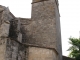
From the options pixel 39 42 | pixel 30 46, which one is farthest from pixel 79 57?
pixel 30 46

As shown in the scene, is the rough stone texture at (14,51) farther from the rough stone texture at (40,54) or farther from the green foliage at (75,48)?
the green foliage at (75,48)

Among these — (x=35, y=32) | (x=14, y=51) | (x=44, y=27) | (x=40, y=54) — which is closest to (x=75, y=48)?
(x=44, y=27)

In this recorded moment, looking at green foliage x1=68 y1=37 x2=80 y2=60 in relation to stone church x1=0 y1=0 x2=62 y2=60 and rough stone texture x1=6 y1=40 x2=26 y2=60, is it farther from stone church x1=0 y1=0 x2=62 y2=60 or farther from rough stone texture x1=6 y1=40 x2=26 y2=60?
rough stone texture x1=6 y1=40 x2=26 y2=60

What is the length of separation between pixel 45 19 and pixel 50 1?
2.14 metres

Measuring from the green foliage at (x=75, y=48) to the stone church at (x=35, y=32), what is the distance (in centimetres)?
165

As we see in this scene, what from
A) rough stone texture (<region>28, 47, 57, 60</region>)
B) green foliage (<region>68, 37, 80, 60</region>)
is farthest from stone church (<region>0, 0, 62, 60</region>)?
green foliage (<region>68, 37, 80, 60</region>)

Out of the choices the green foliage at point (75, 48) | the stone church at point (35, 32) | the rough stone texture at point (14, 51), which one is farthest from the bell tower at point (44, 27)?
the rough stone texture at point (14, 51)

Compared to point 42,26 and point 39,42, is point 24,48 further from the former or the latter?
point 42,26

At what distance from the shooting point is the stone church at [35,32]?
35.6 feet

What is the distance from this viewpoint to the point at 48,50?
36.2ft

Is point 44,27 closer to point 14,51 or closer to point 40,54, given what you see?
point 40,54

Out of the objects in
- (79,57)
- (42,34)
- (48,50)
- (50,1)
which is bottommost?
(79,57)

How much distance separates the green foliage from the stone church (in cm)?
165

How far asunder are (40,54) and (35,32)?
4292 mm
